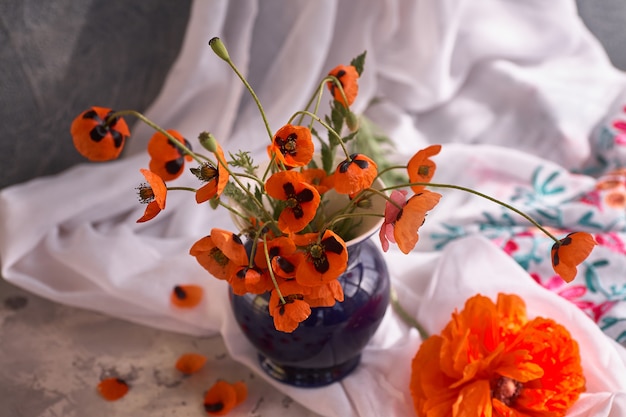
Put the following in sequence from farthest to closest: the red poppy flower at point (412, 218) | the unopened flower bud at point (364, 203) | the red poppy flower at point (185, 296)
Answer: the red poppy flower at point (185, 296)
the unopened flower bud at point (364, 203)
the red poppy flower at point (412, 218)

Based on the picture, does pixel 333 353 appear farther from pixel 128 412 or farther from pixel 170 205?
pixel 170 205

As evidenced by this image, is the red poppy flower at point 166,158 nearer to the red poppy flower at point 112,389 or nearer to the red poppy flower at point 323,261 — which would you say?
the red poppy flower at point 323,261

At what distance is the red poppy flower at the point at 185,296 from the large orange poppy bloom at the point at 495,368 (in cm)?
31

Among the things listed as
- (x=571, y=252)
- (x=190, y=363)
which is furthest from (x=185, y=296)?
(x=571, y=252)

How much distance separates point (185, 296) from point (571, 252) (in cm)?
52

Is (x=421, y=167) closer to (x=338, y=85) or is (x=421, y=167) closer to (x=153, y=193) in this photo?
(x=338, y=85)

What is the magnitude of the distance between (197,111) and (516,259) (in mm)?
527

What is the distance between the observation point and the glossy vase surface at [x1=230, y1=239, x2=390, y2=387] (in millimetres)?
731

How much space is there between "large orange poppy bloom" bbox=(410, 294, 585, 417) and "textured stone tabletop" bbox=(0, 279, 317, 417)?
0.54 feet

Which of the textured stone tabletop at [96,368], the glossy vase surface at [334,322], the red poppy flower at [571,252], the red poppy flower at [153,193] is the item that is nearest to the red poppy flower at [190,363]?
the textured stone tabletop at [96,368]

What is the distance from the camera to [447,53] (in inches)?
46.2

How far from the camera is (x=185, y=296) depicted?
0.92 meters

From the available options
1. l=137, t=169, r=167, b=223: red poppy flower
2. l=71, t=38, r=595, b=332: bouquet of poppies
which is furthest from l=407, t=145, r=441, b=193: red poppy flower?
l=137, t=169, r=167, b=223: red poppy flower

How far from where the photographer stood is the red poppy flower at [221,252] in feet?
1.92
